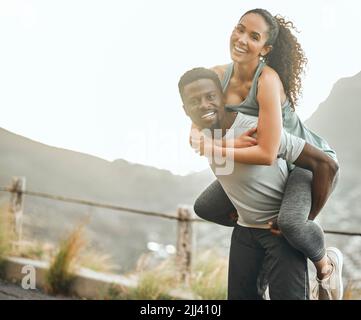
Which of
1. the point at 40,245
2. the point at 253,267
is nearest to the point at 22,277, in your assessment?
the point at 40,245

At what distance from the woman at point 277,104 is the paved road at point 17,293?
5.59 ft

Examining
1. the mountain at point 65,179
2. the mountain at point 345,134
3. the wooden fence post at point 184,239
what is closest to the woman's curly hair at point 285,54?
the mountain at point 345,134

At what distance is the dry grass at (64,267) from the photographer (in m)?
3.54

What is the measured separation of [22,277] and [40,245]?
0.48m

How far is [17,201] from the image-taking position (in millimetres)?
4191

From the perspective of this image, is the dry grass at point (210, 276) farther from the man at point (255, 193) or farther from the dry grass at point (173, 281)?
the man at point (255, 193)

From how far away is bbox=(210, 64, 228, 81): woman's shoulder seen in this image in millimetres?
2084

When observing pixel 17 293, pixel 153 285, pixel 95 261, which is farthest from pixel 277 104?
pixel 95 261

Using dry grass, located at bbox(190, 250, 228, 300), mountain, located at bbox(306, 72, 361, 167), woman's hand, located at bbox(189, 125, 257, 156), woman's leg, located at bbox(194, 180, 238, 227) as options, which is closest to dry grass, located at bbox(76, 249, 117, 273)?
dry grass, located at bbox(190, 250, 228, 300)

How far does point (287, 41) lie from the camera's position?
80.6 inches

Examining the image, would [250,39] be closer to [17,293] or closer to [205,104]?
[205,104]

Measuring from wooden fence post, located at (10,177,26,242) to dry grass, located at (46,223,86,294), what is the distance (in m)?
0.69

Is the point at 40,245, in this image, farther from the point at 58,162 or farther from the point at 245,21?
the point at 245,21

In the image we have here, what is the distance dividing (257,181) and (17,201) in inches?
101
